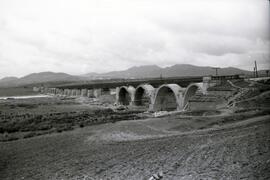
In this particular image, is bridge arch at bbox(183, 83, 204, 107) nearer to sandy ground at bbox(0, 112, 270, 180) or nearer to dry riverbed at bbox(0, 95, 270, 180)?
dry riverbed at bbox(0, 95, 270, 180)

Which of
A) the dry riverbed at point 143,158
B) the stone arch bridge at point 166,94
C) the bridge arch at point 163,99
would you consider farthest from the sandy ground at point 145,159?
the bridge arch at point 163,99

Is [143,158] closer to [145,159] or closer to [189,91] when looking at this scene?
[145,159]

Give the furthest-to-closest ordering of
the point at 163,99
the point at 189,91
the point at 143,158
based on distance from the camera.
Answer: the point at 163,99, the point at 189,91, the point at 143,158

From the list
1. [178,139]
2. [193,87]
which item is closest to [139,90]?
[193,87]

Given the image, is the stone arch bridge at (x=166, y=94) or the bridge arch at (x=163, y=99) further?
the bridge arch at (x=163, y=99)

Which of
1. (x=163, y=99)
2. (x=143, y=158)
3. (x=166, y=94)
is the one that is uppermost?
(x=166, y=94)

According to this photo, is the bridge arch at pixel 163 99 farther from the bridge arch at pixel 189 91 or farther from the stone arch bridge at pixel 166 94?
the bridge arch at pixel 189 91

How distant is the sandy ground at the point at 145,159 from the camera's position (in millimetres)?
7211

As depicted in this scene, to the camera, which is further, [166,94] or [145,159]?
[166,94]

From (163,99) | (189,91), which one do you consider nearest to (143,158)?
(189,91)

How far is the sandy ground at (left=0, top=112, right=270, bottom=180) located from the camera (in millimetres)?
7211

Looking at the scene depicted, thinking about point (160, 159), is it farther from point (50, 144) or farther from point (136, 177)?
point (50, 144)

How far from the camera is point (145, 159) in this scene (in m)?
9.09

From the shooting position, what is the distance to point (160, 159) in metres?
8.86
